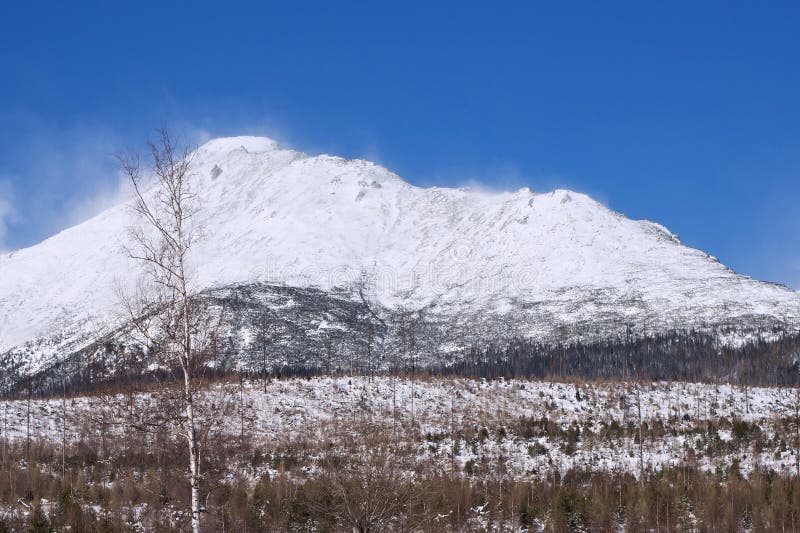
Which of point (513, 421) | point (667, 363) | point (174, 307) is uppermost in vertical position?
point (174, 307)

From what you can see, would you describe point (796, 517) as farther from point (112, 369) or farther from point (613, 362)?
point (613, 362)

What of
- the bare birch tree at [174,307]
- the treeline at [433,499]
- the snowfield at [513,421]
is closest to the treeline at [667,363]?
the snowfield at [513,421]

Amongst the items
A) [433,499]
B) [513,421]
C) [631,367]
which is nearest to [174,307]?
[433,499]

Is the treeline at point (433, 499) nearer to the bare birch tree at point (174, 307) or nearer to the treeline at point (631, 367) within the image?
the bare birch tree at point (174, 307)

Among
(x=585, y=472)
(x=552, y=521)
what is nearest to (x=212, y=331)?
(x=552, y=521)

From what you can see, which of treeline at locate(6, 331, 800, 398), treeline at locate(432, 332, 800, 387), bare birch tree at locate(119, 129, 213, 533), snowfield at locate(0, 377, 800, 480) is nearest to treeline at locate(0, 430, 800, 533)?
snowfield at locate(0, 377, 800, 480)

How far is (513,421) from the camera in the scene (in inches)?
4006

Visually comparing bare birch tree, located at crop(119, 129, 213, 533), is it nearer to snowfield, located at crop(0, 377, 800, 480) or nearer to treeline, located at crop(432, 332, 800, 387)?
snowfield, located at crop(0, 377, 800, 480)

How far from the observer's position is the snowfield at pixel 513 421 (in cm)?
8525

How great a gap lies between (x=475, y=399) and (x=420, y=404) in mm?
8414

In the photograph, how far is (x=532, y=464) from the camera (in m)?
85.8

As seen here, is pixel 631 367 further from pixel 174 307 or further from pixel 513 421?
pixel 174 307

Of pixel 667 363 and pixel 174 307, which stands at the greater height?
pixel 174 307

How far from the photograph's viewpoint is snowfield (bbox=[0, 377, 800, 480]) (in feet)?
280
